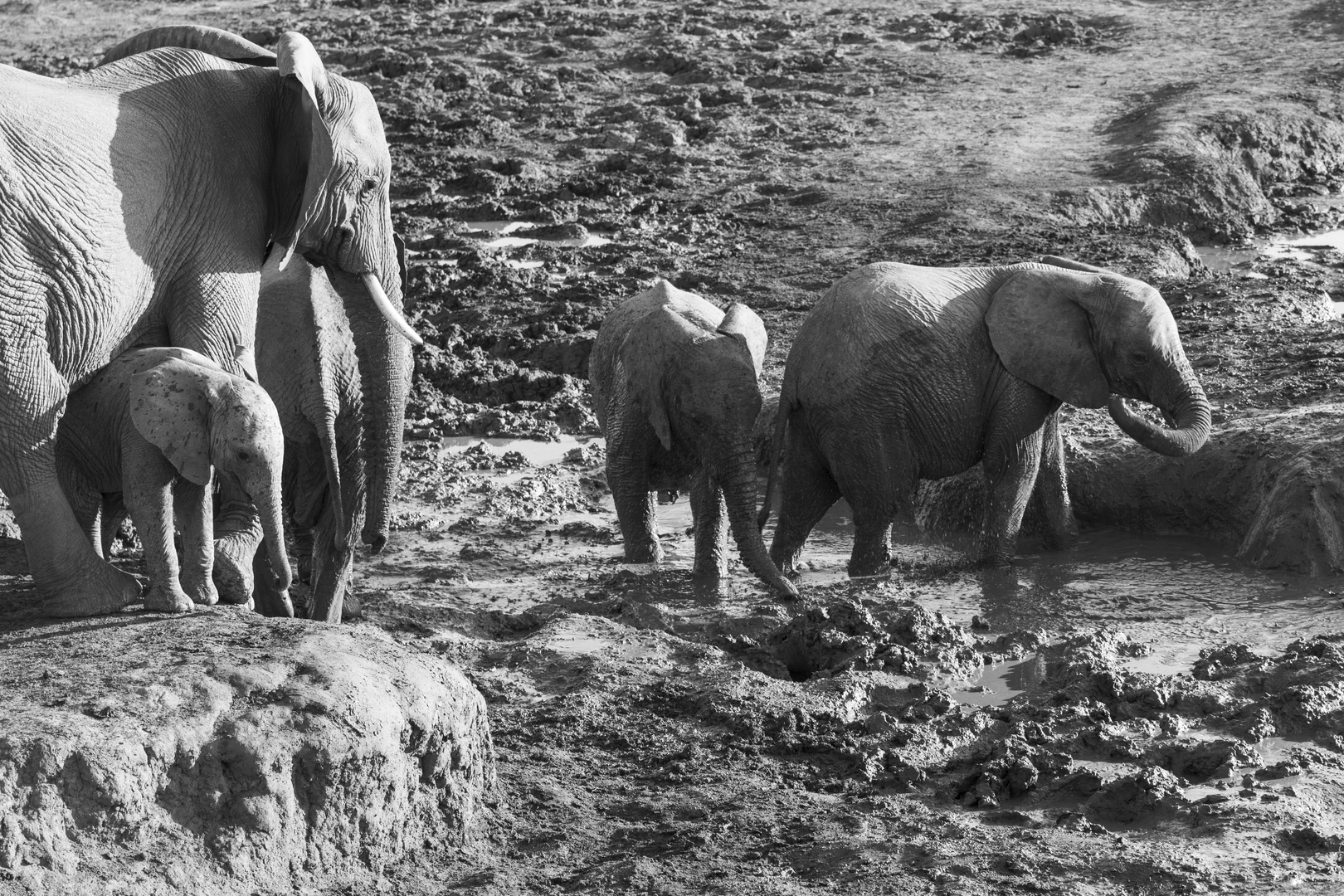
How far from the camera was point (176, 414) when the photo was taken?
5859 mm

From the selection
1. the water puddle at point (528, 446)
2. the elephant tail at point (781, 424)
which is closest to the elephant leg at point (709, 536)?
the elephant tail at point (781, 424)

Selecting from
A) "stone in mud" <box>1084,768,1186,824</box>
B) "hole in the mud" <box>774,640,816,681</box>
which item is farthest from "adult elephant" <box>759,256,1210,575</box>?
"stone in mud" <box>1084,768,1186,824</box>

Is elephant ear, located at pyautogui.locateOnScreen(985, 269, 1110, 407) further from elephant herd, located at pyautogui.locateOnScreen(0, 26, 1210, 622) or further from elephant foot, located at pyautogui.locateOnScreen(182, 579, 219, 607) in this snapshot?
elephant foot, located at pyautogui.locateOnScreen(182, 579, 219, 607)

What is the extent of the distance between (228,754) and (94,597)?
131 centimetres

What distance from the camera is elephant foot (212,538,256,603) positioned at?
6500 mm

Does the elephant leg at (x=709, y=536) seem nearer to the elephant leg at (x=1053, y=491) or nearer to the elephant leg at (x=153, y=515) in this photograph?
the elephant leg at (x=1053, y=491)

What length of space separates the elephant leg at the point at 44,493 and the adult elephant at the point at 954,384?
374cm

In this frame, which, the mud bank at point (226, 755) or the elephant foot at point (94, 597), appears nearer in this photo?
Result: the mud bank at point (226, 755)

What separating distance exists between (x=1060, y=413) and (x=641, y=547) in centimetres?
320

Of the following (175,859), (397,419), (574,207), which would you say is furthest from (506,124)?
(175,859)

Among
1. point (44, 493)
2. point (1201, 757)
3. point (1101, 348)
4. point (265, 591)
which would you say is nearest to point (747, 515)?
point (1101, 348)

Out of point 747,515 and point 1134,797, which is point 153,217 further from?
point 1134,797

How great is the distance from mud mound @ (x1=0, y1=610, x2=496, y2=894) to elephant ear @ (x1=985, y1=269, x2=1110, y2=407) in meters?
4.11

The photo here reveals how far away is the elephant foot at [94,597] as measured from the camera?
6.00 metres
